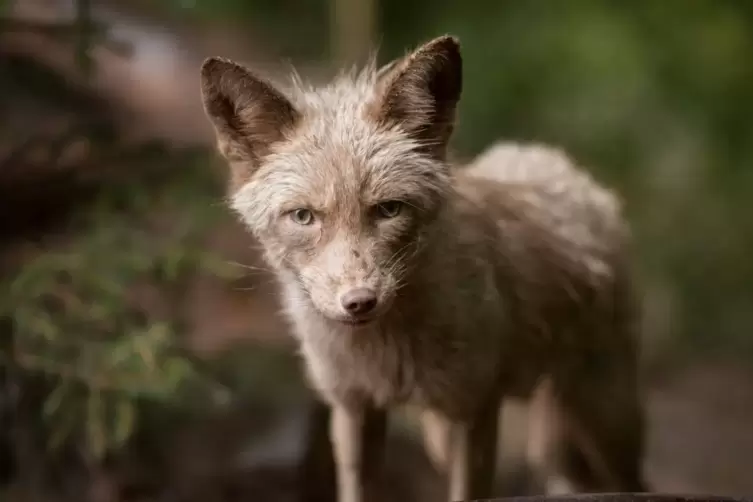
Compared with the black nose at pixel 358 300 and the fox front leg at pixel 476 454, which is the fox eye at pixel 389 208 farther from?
the fox front leg at pixel 476 454

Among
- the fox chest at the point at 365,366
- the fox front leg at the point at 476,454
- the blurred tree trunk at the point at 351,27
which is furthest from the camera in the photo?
the blurred tree trunk at the point at 351,27

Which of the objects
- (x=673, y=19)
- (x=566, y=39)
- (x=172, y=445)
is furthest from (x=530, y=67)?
(x=172, y=445)

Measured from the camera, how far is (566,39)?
3.26 metres

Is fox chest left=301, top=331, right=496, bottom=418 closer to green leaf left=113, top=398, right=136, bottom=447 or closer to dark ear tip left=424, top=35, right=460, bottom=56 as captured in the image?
dark ear tip left=424, top=35, right=460, bottom=56

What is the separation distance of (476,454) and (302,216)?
0.76m

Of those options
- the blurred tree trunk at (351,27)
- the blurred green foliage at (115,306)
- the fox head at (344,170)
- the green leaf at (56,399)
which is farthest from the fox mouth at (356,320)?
the blurred tree trunk at (351,27)

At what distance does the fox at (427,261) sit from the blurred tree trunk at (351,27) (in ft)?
2.69

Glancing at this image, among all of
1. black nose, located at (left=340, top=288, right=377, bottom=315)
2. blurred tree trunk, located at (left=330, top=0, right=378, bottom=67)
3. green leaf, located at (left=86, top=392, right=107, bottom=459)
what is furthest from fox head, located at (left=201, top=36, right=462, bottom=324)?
blurred tree trunk, located at (left=330, top=0, right=378, bottom=67)

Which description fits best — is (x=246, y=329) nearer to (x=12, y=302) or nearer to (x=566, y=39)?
(x=12, y=302)

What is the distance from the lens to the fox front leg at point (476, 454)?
1900 mm

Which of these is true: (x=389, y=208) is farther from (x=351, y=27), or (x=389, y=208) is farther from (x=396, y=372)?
(x=351, y=27)

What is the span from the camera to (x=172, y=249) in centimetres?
239

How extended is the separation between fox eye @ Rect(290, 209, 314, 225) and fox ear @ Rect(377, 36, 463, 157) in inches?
9.3

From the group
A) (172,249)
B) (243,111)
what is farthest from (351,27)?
(243,111)
